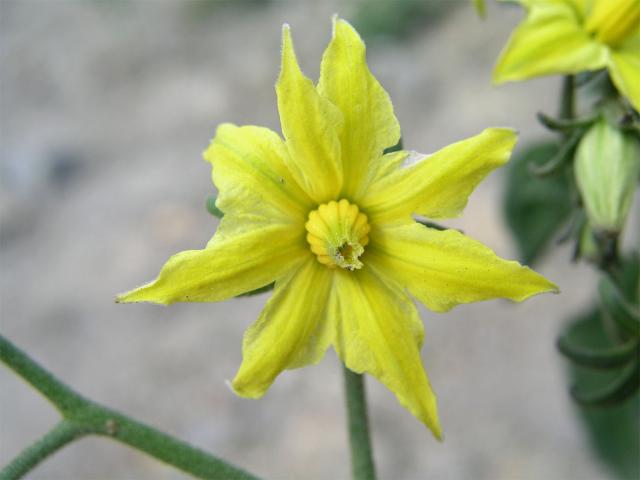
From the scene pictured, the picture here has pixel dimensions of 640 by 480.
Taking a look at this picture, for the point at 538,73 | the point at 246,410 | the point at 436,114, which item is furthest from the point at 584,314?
the point at 436,114

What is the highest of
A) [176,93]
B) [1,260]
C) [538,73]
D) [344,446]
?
[538,73]

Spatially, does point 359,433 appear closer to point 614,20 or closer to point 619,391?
point 619,391

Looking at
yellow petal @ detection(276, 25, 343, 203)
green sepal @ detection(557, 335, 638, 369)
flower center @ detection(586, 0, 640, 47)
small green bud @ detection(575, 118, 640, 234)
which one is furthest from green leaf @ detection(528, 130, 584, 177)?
yellow petal @ detection(276, 25, 343, 203)

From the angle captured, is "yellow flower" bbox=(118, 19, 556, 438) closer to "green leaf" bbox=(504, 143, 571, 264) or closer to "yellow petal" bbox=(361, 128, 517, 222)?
"yellow petal" bbox=(361, 128, 517, 222)

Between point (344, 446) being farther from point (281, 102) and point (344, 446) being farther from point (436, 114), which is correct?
point (281, 102)

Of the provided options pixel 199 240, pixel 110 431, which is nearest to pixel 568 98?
pixel 110 431
